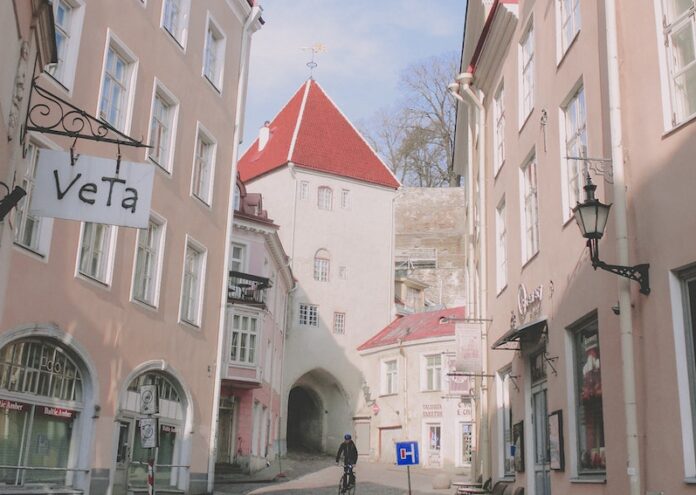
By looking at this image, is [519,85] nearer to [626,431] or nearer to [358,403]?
[626,431]

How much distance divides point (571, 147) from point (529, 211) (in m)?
2.42

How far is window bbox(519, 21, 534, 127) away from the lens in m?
14.0

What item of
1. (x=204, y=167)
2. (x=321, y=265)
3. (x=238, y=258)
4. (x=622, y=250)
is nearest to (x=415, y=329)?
(x=321, y=265)

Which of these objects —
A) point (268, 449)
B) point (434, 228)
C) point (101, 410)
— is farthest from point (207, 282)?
point (434, 228)

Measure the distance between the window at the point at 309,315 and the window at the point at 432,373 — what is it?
6.87 metres

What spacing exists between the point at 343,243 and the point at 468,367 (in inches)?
1037

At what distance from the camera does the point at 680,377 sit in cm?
761

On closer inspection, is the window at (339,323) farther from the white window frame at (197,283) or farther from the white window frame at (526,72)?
the white window frame at (526,72)

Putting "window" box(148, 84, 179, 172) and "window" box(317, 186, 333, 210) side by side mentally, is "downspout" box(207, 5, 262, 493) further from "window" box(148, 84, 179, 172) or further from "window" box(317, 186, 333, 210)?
"window" box(317, 186, 333, 210)

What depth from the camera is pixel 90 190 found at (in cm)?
735

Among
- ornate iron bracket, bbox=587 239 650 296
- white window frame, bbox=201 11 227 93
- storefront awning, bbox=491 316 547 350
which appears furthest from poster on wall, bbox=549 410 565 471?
white window frame, bbox=201 11 227 93

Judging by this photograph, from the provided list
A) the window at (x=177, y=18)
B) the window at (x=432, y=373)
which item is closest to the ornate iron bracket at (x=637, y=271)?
the window at (x=177, y=18)

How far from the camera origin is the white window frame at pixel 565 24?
37.1 feet

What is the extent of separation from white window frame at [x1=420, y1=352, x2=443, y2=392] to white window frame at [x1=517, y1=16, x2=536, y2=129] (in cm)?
2194
